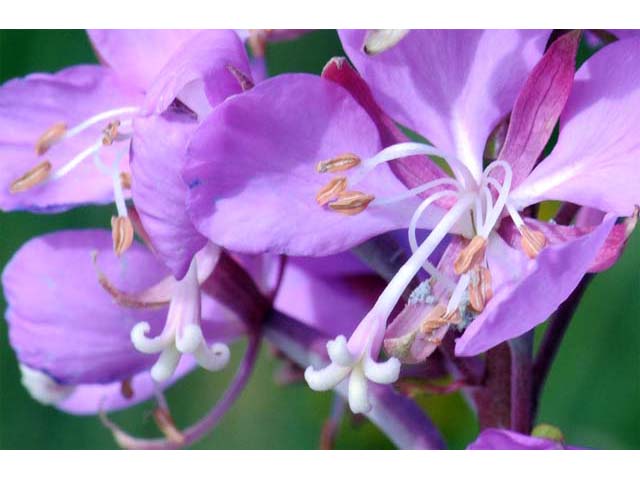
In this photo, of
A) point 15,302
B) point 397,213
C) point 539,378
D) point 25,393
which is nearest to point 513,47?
point 397,213

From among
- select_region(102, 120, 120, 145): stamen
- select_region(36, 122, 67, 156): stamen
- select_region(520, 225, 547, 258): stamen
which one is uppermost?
select_region(520, 225, 547, 258): stamen

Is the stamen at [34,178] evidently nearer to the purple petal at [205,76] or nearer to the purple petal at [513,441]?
the purple petal at [205,76]

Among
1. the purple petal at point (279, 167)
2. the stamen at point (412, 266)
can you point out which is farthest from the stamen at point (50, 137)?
the stamen at point (412, 266)

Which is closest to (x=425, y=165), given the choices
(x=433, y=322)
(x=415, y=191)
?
(x=415, y=191)

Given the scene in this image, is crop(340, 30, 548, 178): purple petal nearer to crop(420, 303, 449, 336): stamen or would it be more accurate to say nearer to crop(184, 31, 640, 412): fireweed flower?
crop(184, 31, 640, 412): fireweed flower

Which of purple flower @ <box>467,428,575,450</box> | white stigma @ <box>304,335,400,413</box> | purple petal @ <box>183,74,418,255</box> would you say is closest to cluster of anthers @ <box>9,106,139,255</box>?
purple petal @ <box>183,74,418,255</box>
